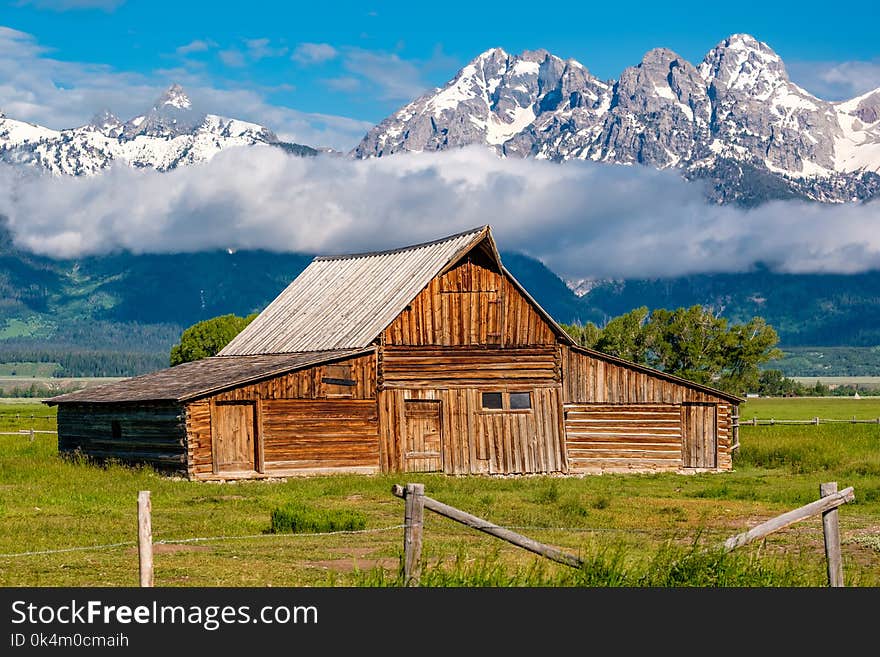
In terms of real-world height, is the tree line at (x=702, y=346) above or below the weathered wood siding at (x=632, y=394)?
above

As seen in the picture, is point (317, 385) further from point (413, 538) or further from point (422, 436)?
point (413, 538)

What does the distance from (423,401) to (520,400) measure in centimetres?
351

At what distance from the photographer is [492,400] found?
1722 inches

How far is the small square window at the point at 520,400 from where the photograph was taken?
44.1 meters

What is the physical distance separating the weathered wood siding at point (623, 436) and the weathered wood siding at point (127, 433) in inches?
526

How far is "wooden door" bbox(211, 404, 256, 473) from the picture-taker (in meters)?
39.0

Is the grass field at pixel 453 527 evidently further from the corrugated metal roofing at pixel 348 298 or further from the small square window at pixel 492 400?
the corrugated metal roofing at pixel 348 298

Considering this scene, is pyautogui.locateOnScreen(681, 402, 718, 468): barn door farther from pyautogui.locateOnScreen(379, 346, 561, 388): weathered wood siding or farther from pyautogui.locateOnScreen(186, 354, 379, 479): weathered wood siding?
pyautogui.locateOnScreen(186, 354, 379, 479): weathered wood siding

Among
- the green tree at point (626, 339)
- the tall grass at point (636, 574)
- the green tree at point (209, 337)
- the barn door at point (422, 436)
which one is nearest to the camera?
the tall grass at point (636, 574)

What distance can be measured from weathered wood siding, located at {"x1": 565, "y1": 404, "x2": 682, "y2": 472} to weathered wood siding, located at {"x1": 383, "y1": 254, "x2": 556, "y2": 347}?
3012 millimetres

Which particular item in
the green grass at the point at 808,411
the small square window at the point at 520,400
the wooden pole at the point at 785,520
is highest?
the small square window at the point at 520,400

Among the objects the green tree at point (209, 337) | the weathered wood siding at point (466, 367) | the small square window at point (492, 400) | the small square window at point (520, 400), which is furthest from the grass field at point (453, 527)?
the green tree at point (209, 337)

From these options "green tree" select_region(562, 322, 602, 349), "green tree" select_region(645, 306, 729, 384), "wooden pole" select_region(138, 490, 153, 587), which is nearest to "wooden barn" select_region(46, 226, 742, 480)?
"wooden pole" select_region(138, 490, 153, 587)

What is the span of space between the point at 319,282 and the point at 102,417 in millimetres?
11434
